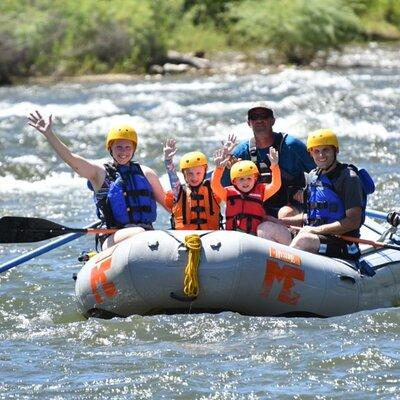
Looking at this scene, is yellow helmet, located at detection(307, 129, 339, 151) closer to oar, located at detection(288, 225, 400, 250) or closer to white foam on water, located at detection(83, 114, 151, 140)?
oar, located at detection(288, 225, 400, 250)

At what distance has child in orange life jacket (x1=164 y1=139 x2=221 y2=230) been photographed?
771 cm

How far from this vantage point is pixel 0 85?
3088 cm

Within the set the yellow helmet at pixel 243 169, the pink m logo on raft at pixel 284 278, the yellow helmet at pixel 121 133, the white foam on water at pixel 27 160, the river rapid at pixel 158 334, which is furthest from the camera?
the white foam on water at pixel 27 160

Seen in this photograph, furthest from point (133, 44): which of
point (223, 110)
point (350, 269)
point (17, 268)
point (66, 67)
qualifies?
point (350, 269)

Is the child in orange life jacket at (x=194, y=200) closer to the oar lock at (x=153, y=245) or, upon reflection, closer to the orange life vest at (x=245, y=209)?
the orange life vest at (x=245, y=209)

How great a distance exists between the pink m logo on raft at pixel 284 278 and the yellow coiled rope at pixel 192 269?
42cm

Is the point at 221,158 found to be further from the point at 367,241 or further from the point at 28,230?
the point at 28,230

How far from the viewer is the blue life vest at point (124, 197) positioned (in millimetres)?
7812

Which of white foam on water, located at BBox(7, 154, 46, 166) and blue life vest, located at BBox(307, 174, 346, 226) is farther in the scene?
white foam on water, located at BBox(7, 154, 46, 166)

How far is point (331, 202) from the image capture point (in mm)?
7590

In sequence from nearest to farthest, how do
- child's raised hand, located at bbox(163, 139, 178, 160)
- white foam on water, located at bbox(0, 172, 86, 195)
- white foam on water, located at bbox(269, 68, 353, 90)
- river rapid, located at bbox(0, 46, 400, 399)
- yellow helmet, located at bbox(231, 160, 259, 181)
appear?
river rapid, located at bbox(0, 46, 400, 399) → yellow helmet, located at bbox(231, 160, 259, 181) → child's raised hand, located at bbox(163, 139, 178, 160) → white foam on water, located at bbox(0, 172, 86, 195) → white foam on water, located at bbox(269, 68, 353, 90)

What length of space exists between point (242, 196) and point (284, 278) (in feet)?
2.67

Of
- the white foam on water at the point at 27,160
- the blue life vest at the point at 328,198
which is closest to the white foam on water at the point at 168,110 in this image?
the white foam on water at the point at 27,160

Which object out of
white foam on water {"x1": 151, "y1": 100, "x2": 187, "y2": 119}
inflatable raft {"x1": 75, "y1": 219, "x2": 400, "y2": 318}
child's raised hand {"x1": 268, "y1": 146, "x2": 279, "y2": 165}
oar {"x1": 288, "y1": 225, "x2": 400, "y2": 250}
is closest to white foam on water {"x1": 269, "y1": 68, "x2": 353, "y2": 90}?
white foam on water {"x1": 151, "y1": 100, "x2": 187, "y2": 119}
